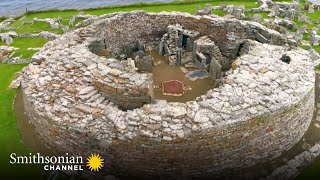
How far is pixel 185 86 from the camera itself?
63.5ft

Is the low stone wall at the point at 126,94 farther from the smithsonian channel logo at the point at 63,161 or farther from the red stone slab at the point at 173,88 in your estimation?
the red stone slab at the point at 173,88

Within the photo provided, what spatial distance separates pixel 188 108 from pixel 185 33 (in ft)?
Result: 34.1

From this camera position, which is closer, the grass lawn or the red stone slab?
the red stone slab

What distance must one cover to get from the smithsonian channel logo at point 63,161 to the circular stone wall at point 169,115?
34 cm

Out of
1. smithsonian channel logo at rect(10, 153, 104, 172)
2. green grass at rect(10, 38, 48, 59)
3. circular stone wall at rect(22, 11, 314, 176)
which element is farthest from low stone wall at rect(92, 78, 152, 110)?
green grass at rect(10, 38, 48, 59)

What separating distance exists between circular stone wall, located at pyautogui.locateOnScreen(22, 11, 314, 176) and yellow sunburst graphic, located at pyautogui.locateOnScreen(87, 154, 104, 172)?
28cm

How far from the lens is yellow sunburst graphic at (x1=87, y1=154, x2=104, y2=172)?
12.7 m

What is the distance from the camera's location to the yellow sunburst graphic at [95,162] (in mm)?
12688

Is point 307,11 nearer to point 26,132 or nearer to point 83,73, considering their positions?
point 83,73

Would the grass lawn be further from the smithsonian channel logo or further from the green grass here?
the smithsonian channel logo

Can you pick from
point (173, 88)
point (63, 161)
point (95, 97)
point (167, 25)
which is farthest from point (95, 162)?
point (167, 25)

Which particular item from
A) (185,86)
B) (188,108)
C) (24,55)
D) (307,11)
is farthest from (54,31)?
(307,11)

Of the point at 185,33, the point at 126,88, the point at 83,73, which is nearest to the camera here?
the point at 126,88

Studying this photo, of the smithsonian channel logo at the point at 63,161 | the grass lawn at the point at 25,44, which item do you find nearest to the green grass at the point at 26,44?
the grass lawn at the point at 25,44
